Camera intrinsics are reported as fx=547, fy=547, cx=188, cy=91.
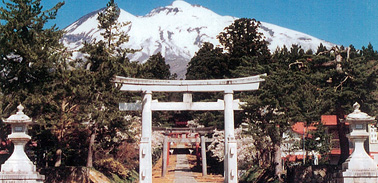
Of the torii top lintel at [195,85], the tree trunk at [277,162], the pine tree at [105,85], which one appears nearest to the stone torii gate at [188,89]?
the torii top lintel at [195,85]

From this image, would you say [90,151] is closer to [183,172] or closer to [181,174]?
[181,174]

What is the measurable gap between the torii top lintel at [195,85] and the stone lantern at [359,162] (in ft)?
38.2

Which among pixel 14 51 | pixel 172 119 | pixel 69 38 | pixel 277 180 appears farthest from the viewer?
pixel 69 38

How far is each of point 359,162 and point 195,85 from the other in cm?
1353

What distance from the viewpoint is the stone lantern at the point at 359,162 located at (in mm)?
16594

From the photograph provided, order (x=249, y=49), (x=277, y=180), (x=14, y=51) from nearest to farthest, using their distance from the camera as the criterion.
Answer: (x=14, y=51)
(x=277, y=180)
(x=249, y=49)

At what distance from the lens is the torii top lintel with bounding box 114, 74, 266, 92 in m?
29.0

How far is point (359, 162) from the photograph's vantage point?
55.3ft

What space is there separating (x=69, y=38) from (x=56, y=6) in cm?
16112

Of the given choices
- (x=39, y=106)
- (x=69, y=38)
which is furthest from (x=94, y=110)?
(x=69, y=38)

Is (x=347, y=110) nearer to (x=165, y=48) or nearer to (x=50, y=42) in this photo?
(x=50, y=42)

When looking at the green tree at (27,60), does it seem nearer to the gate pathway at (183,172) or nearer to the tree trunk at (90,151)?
the tree trunk at (90,151)

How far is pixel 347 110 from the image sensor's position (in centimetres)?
3025

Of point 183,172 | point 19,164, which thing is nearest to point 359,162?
point 19,164
